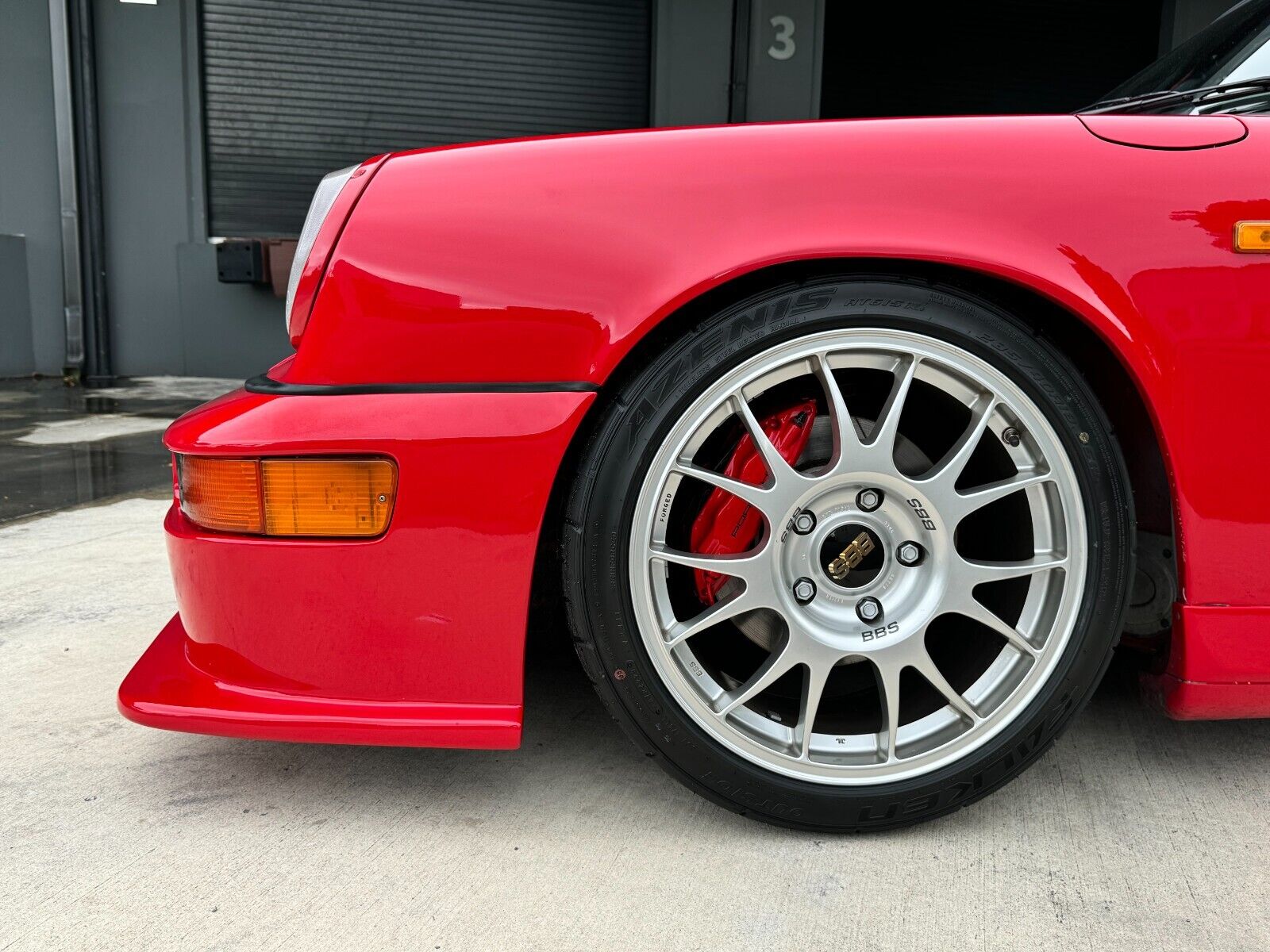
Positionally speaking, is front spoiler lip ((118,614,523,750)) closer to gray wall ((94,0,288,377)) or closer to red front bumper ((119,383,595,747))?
red front bumper ((119,383,595,747))

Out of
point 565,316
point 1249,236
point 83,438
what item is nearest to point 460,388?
point 565,316

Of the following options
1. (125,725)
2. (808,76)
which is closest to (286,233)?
(808,76)

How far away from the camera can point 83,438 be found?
5.25 m

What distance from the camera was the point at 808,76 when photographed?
7.99m

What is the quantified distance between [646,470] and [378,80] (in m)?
7.61

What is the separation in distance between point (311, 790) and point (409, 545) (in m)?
0.50

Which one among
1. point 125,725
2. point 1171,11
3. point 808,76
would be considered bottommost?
point 125,725

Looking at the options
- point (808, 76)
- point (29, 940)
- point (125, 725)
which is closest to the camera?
point (29, 940)

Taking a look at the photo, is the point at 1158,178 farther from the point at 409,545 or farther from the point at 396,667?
the point at 396,667

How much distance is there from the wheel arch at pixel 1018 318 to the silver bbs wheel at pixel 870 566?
3.9 inches

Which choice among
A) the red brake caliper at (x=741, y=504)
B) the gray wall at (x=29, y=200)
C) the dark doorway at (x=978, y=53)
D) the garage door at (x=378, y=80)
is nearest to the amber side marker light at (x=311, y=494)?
the red brake caliper at (x=741, y=504)

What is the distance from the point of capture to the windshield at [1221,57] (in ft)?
5.15

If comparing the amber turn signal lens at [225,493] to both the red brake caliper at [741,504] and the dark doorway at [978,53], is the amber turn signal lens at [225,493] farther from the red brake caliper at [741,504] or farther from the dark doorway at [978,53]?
the dark doorway at [978,53]

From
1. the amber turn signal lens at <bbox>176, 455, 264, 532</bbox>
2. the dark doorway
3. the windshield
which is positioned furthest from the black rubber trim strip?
the dark doorway
